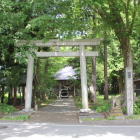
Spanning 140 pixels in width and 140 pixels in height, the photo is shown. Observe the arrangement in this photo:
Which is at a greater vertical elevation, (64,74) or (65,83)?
(64,74)

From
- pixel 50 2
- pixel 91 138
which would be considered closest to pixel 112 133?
pixel 91 138

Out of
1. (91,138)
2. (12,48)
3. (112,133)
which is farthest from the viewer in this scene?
(12,48)

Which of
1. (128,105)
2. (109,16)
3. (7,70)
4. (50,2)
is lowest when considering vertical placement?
(128,105)

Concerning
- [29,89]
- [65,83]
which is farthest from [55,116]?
[65,83]

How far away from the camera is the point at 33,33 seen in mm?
16156

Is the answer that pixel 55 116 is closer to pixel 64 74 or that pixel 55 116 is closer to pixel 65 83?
pixel 65 83

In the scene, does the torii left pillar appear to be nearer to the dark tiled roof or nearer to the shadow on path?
the shadow on path

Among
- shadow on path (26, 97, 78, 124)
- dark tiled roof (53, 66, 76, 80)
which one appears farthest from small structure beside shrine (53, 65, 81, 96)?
shadow on path (26, 97, 78, 124)

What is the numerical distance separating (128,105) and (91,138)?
209 inches

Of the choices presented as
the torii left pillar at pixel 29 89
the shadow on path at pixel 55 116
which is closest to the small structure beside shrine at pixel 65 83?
the shadow on path at pixel 55 116

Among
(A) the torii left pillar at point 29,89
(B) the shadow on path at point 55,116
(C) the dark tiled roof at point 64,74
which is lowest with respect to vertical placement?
(B) the shadow on path at point 55,116

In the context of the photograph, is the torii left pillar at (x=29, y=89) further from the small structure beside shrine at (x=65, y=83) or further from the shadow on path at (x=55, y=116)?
the small structure beside shrine at (x=65, y=83)

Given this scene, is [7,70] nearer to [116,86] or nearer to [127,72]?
[127,72]

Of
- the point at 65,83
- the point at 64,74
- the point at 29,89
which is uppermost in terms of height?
the point at 64,74
